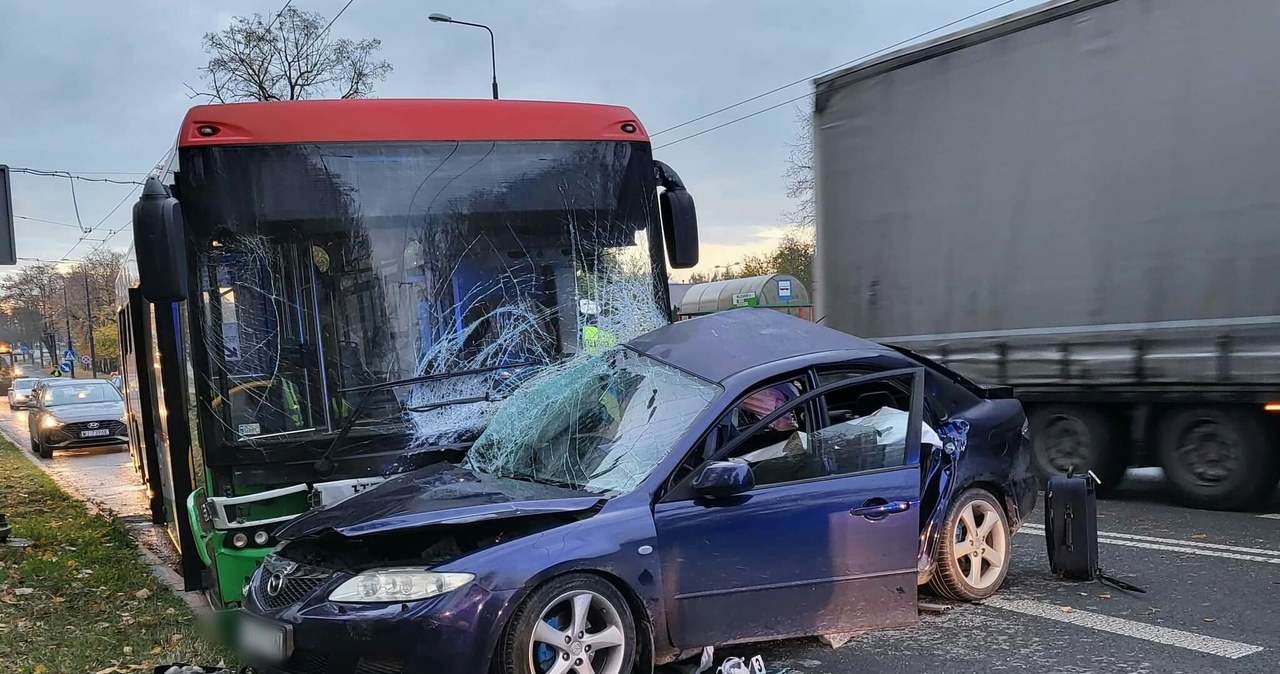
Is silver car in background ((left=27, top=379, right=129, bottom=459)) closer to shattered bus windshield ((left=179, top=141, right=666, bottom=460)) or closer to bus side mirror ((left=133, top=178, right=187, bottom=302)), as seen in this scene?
shattered bus windshield ((left=179, top=141, right=666, bottom=460))

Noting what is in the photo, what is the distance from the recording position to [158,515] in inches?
356

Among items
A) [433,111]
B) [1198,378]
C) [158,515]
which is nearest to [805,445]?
[433,111]

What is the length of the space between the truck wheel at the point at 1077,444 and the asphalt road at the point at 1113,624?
1.75 meters

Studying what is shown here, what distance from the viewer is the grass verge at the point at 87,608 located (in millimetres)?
5000

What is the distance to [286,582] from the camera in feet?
13.0

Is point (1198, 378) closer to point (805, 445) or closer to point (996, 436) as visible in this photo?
point (996, 436)

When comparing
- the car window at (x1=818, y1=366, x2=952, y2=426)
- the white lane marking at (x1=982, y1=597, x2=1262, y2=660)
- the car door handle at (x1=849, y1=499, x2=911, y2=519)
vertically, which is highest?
the car window at (x1=818, y1=366, x2=952, y2=426)

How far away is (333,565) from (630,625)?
1187 millimetres

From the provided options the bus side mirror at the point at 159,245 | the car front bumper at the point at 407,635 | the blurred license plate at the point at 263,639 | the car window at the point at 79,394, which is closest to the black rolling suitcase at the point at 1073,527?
the car front bumper at the point at 407,635

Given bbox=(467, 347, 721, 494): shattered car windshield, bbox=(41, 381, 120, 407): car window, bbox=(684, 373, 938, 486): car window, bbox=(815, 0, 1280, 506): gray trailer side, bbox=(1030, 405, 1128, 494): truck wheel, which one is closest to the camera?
bbox=(467, 347, 721, 494): shattered car windshield

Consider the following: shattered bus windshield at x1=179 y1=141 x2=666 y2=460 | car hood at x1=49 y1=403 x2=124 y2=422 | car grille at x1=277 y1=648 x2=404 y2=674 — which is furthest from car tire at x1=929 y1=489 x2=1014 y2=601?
car hood at x1=49 y1=403 x2=124 y2=422

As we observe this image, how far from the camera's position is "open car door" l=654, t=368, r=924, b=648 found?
4.12 metres

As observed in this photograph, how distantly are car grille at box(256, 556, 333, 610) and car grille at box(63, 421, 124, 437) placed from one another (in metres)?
16.0

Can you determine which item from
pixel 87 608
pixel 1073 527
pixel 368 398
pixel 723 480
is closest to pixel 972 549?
pixel 1073 527
